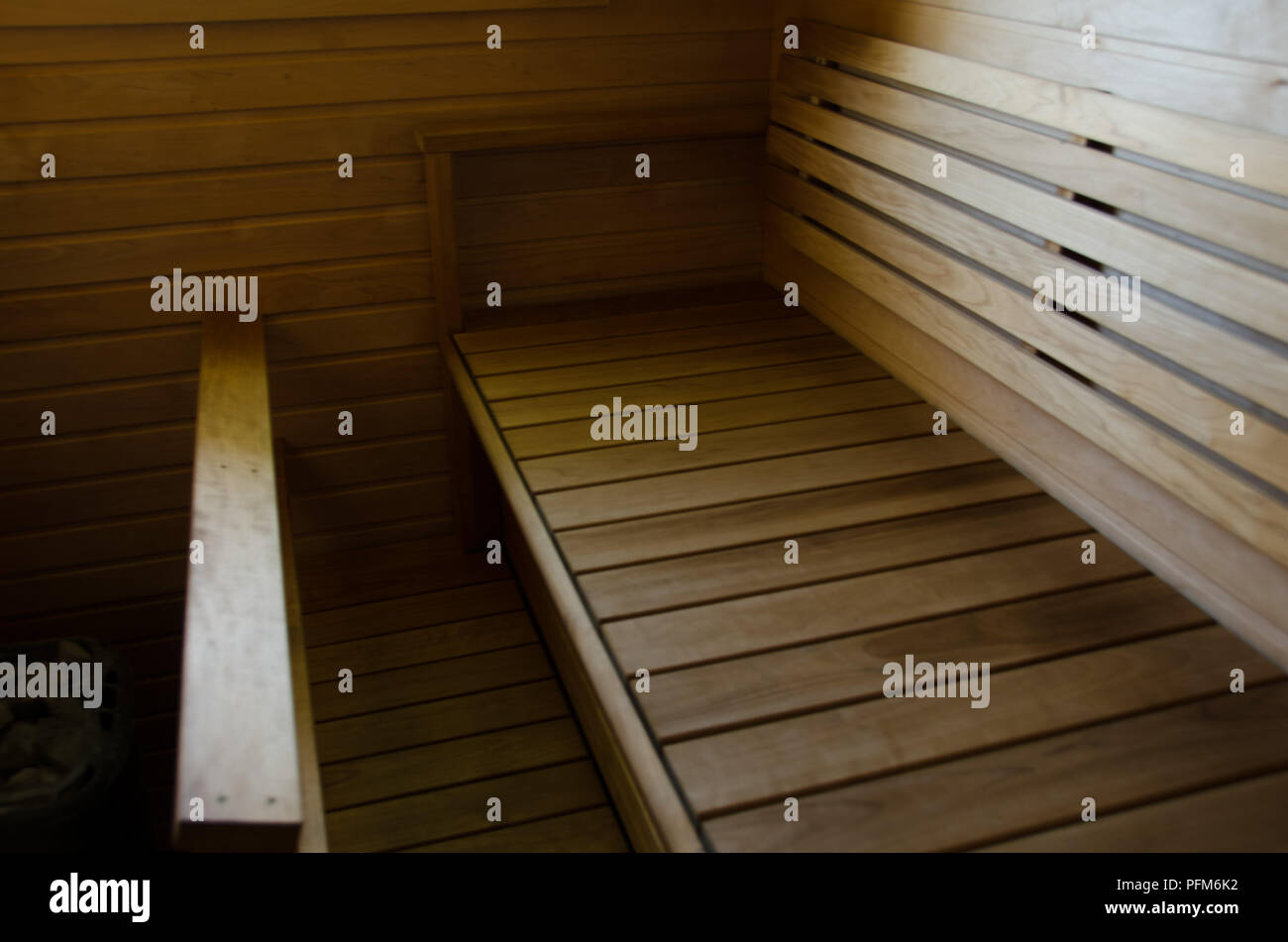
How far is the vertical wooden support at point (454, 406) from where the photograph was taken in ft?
9.07

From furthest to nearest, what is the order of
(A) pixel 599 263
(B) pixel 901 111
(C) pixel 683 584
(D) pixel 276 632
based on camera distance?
(A) pixel 599 263 → (B) pixel 901 111 → (C) pixel 683 584 → (D) pixel 276 632

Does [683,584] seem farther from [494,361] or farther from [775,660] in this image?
[494,361]

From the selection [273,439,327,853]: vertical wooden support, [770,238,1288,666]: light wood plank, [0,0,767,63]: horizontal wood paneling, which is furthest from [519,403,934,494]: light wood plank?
[0,0,767,63]: horizontal wood paneling

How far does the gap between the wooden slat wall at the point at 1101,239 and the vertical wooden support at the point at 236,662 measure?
4.34 feet

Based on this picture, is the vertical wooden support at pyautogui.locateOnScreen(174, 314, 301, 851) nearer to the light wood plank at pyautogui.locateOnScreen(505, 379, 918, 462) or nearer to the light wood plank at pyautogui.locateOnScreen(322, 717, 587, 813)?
the light wood plank at pyautogui.locateOnScreen(505, 379, 918, 462)

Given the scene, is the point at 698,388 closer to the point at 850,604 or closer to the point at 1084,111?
the point at 850,604

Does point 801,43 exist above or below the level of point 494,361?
above

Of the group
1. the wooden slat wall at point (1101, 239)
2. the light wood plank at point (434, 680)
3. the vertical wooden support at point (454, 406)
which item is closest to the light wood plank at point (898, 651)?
the wooden slat wall at point (1101, 239)

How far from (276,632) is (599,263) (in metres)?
1.77

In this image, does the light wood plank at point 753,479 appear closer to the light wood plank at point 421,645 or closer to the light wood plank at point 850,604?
the light wood plank at point 850,604

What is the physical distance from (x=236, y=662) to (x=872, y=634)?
3.03ft
